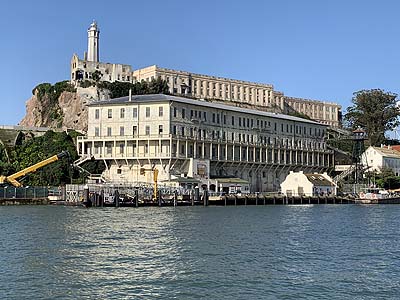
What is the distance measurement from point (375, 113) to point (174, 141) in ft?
168

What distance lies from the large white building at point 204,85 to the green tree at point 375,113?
2366 centimetres

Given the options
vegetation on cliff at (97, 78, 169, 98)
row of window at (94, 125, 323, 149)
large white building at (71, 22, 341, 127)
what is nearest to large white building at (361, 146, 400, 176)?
row of window at (94, 125, 323, 149)

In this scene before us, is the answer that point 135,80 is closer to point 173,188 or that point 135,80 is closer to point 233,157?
point 233,157

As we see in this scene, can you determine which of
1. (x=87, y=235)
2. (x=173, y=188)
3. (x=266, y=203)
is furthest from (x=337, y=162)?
(x=87, y=235)

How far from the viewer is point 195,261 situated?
84.8ft

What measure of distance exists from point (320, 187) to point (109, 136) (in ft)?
95.0

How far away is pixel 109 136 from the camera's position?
268 ft

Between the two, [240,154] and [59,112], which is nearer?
[240,154]

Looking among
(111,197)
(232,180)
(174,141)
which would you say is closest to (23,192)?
(111,197)

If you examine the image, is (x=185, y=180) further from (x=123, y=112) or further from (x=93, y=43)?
(x=93, y=43)

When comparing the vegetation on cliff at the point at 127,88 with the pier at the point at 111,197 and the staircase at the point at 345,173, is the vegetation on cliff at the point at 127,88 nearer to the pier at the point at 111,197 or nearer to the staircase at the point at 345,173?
the staircase at the point at 345,173

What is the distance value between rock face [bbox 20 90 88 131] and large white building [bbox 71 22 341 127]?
4.02 meters

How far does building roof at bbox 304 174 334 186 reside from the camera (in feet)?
279

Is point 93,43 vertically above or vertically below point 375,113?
above
